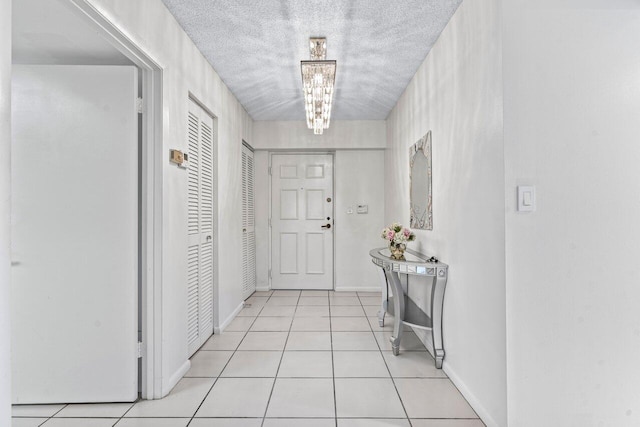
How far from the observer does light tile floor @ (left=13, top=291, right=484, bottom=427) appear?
1.90 m

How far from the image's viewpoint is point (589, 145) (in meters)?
1.65

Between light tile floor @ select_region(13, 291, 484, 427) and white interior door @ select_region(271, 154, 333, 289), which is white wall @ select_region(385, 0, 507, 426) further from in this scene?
white interior door @ select_region(271, 154, 333, 289)

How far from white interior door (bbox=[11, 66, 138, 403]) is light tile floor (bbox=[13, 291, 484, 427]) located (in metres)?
0.21

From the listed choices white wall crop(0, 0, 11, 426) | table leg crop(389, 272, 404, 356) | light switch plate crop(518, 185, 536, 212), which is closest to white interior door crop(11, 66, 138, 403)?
white wall crop(0, 0, 11, 426)

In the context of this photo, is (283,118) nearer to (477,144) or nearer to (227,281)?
(227,281)

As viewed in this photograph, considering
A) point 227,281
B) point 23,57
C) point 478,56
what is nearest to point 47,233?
point 23,57

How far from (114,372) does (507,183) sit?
2.31 m

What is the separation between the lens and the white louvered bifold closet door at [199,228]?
8.96 feet

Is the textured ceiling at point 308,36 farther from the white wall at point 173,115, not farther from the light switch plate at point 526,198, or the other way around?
the light switch plate at point 526,198

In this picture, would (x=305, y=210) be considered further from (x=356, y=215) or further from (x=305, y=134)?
(x=305, y=134)

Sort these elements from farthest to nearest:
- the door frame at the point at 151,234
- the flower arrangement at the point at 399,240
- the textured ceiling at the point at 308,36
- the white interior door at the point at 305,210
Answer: the white interior door at the point at 305,210, the flower arrangement at the point at 399,240, the textured ceiling at the point at 308,36, the door frame at the point at 151,234

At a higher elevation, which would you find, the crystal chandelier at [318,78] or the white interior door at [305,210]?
the crystal chandelier at [318,78]

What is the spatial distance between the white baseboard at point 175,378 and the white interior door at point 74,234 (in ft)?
0.58

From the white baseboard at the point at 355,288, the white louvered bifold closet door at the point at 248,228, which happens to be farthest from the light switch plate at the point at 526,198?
the white baseboard at the point at 355,288
